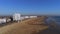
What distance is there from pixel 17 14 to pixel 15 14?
0.39 m

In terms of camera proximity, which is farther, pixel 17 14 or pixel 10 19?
pixel 10 19

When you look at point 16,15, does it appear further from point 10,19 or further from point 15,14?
point 10,19

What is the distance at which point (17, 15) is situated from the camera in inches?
647

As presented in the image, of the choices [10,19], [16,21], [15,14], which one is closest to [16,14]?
[15,14]

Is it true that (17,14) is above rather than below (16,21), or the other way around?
above

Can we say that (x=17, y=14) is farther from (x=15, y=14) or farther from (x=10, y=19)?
(x=10, y=19)

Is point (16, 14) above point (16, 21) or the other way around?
above

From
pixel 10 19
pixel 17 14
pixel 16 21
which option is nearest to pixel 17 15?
A: pixel 17 14

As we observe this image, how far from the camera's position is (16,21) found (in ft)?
64.1

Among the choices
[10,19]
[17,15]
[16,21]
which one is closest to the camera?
[17,15]

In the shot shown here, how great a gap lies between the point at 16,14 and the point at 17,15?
1.03 ft

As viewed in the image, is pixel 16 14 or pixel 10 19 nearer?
pixel 16 14

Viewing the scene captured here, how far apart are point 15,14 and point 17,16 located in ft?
1.46

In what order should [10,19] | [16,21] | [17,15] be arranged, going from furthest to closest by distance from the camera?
[10,19], [16,21], [17,15]
